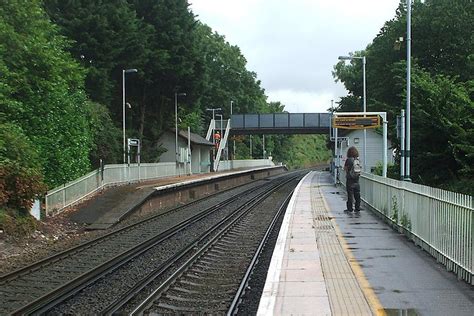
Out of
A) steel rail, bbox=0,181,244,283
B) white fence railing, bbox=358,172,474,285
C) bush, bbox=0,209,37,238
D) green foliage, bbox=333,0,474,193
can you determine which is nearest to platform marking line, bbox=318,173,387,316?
white fence railing, bbox=358,172,474,285

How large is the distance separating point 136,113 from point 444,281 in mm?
46610

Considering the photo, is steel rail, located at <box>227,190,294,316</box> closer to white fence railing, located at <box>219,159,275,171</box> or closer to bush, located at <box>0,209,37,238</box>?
bush, located at <box>0,209,37,238</box>

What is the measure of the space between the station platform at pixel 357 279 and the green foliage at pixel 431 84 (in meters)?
6.11

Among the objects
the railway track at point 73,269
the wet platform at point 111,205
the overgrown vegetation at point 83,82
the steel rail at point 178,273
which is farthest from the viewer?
the wet platform at point 111,205

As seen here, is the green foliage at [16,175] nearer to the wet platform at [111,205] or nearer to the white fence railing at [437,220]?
the wet platform at [111,205]

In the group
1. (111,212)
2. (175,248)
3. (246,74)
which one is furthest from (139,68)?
(246,74)

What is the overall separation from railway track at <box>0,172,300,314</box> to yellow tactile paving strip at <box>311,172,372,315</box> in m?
4.29

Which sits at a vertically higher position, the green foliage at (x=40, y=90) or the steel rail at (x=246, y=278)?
the green foliage at (x=40, y=90)

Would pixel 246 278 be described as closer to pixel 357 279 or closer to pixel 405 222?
pixel 357 279

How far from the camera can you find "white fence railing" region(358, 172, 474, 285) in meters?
8.05

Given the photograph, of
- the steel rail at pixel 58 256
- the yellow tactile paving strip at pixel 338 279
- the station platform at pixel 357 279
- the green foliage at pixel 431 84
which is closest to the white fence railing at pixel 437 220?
the station platform at pixel 357 279

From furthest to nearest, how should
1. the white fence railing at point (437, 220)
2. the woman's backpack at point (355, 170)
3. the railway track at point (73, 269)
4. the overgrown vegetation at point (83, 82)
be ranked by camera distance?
the overgrown vegetation at point (83, 82), the woman's backpack at point (355, 170), the railway track at point (73, 269), the white fence railing at point (437, 220)

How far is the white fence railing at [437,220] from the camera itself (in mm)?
8047

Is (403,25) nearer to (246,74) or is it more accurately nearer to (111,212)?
(111,212)
